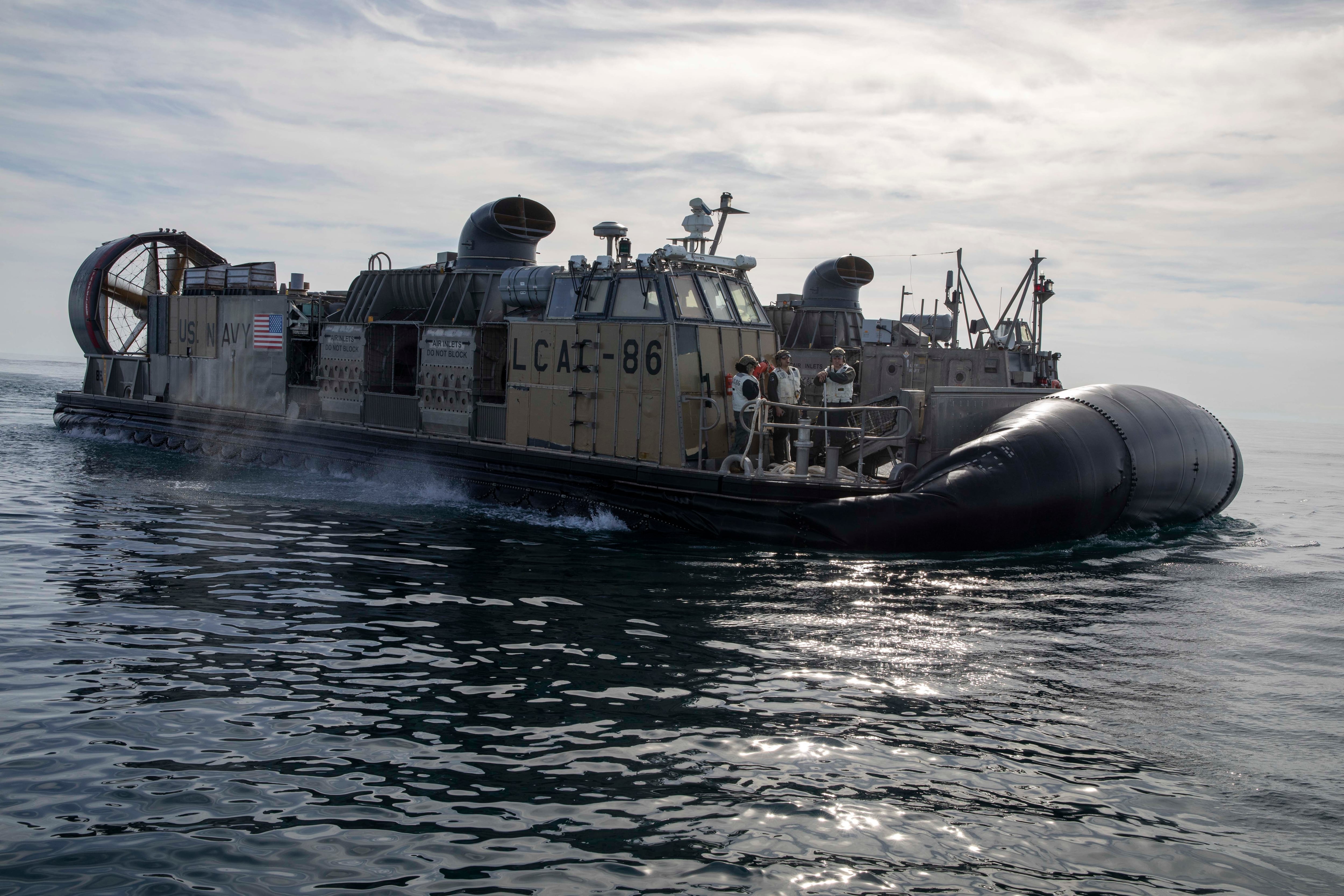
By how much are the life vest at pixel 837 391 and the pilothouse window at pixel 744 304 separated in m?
1.80

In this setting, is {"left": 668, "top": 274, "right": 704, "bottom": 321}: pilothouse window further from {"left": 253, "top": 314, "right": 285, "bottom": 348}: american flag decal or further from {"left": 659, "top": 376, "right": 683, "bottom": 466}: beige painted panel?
{"left": 253, "top": 314, "right": 285, "bottom": 348}: american flag decal

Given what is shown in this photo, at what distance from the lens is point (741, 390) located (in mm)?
12211

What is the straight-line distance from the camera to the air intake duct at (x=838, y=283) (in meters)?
29.0

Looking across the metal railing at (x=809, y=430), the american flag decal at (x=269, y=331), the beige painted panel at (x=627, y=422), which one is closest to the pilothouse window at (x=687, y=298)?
the beige painted panel at (x=627, y=422)

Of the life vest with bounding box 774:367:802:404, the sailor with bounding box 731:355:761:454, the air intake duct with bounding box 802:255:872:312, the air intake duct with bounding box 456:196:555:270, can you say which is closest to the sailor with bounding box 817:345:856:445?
the life vest with bounding box 774:367:802:404

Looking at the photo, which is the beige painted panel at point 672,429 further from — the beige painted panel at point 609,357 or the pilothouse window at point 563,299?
the pilothouse window at point 563,299

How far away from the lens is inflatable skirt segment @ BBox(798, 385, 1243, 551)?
10.8m

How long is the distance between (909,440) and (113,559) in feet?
28.8

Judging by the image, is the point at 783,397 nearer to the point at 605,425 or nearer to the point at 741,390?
the point at 741,390

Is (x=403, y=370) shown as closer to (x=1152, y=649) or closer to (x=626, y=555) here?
(x=626, y=555)

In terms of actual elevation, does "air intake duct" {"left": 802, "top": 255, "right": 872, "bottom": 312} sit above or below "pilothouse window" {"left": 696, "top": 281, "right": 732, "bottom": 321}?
above

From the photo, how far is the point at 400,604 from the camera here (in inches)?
338

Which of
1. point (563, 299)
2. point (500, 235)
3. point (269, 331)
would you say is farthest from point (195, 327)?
point (563, 299)

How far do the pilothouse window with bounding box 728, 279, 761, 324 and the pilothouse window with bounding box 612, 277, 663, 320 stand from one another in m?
1.38
